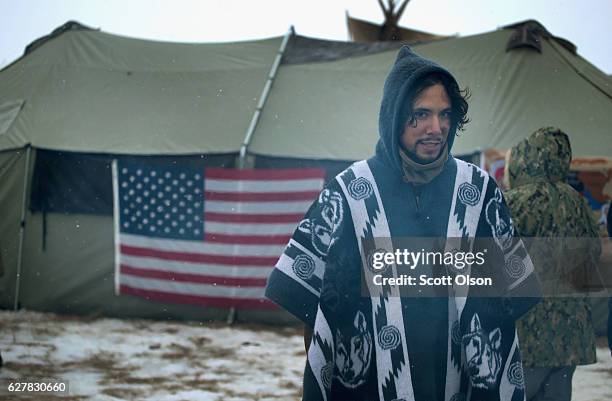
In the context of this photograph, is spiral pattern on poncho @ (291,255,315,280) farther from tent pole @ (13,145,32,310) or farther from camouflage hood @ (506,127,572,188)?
tent pole @ (13,145,32,310)

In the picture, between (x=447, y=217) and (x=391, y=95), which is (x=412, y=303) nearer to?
(x=447, y=217)

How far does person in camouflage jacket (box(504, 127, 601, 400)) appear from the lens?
3973mm

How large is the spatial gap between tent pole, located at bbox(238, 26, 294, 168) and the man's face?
6.80 meters

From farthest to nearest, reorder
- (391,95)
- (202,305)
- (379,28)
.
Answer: (379,28)
(202,305)
(391,95)

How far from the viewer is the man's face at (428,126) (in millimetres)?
2650

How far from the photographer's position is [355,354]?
2588mm

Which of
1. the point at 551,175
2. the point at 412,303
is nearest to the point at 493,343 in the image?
the point at 412,303

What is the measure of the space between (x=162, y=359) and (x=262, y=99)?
3.91 metres

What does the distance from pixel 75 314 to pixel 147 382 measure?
3.72 metres

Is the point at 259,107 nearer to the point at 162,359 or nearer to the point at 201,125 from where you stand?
the point at 201,125

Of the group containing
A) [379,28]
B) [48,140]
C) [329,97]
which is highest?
[379,28]

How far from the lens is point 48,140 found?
33.3ft

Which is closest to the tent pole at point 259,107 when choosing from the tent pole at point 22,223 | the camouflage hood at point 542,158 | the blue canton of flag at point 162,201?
the blue canton of flag at point 162,201

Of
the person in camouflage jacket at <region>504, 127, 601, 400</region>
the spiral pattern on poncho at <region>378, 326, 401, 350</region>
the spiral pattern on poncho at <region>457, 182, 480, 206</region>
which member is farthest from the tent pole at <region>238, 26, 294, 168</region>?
the spiral pattern on poncho at <region>378, 326, 401, 350</region>
